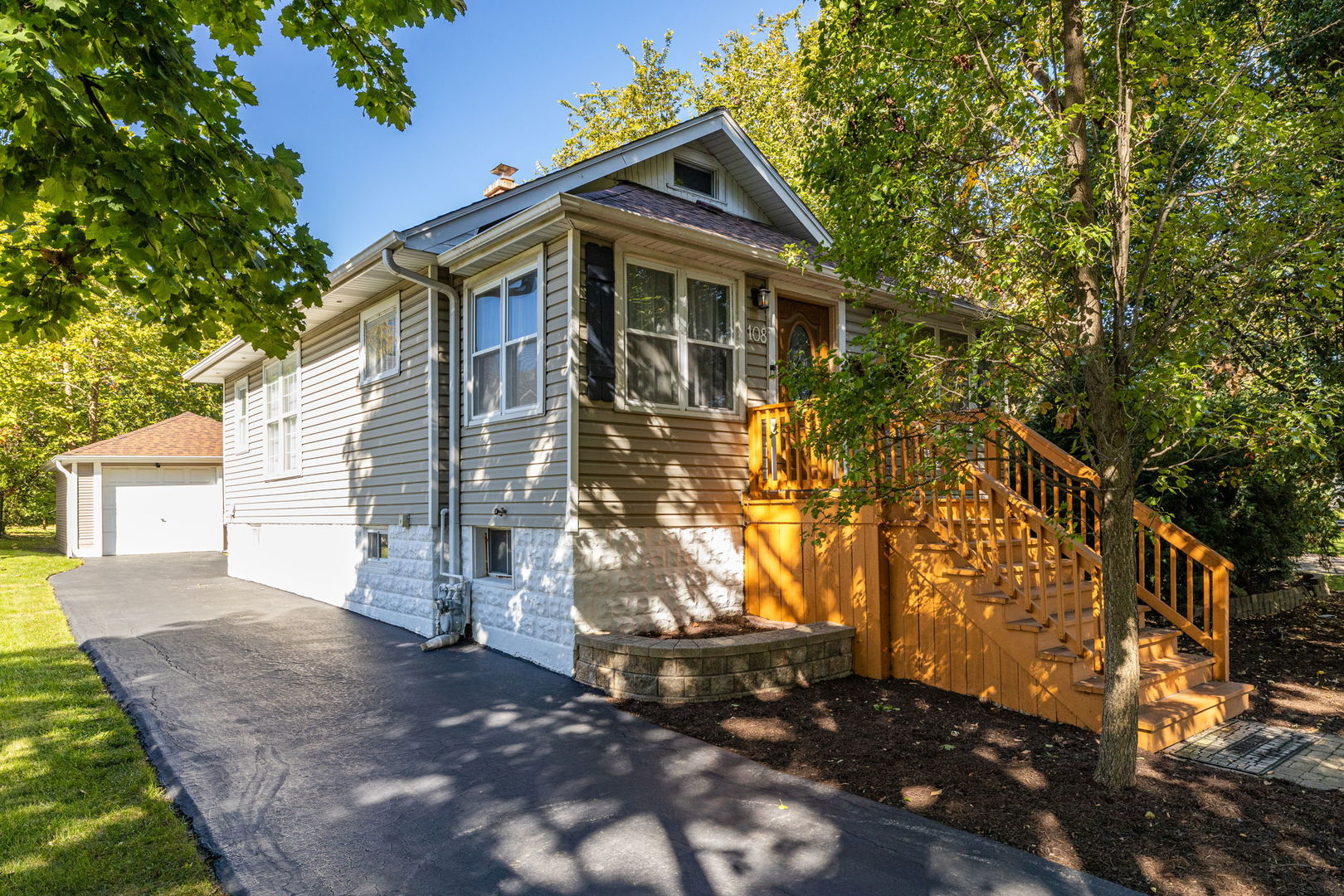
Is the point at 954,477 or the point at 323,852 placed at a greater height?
the point at 954,477

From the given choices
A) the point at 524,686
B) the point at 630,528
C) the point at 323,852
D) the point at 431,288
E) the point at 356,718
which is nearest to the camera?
the point at 323,852

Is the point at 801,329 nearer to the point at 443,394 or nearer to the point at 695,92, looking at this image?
the point at 443,394

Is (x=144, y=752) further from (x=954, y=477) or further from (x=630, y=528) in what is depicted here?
(x=954, y=477)

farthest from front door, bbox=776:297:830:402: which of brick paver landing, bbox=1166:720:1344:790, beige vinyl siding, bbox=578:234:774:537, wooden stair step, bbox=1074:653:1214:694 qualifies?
brick paver landing, bbox=1166:720:1344:790

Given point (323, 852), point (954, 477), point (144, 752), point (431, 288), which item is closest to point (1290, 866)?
point (954, 477)

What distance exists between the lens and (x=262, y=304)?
3.72m

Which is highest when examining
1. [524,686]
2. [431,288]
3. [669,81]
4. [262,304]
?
[669,81]

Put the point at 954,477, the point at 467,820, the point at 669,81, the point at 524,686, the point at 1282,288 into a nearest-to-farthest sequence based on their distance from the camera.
Result: 1. the point at 467,820
2. the point at 1282,288
3. the point at 954,477
4. the point at 524,686
5. the point at 669,81

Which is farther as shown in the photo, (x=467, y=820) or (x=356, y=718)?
(x=356, y=718)

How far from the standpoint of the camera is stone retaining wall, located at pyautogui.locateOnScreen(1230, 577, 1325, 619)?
8602 millimetres

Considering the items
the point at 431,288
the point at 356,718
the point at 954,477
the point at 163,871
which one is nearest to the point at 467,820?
the point at 163,871

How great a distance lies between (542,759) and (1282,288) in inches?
199

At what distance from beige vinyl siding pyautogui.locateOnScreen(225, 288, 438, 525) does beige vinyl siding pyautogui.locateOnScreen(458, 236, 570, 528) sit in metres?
1.02

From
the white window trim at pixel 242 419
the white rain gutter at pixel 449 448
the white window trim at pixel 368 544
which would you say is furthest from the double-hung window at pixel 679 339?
the white window trim at pixel 242 419
